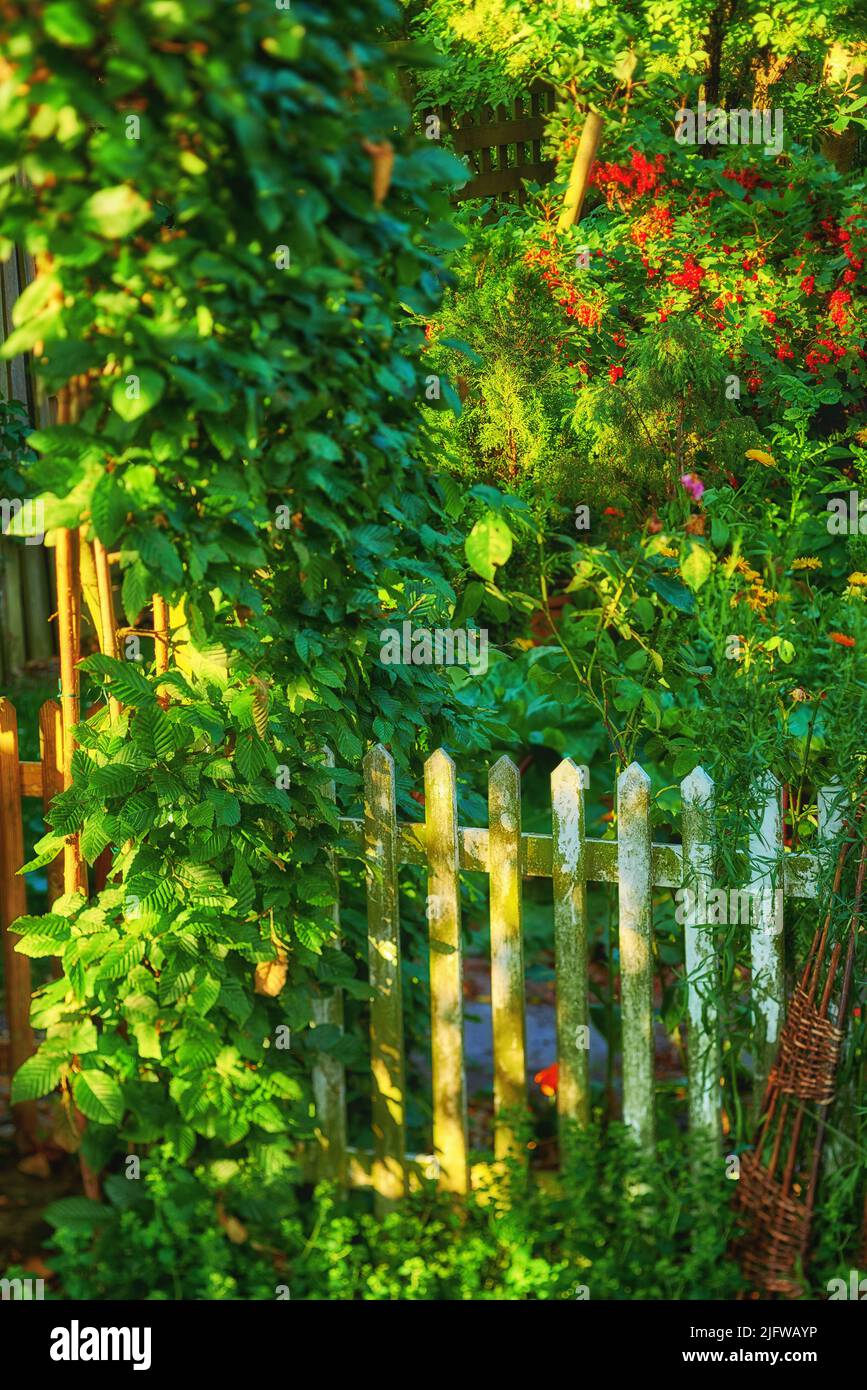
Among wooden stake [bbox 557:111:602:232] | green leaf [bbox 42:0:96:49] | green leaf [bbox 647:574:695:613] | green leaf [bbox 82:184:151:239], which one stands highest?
wooden stake [bbox 557:111:602:232]

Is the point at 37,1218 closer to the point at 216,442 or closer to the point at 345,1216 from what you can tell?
the point at 345,1216

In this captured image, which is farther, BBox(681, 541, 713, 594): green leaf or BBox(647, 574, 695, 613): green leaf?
BBox(647, 574, 695, 613): green leaf

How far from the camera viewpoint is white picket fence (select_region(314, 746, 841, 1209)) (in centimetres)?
292

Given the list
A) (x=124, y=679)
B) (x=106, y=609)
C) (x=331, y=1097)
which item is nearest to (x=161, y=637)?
(x=106, y=609)

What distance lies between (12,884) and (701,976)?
5.83 ft

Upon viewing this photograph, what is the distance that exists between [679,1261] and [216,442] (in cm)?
192

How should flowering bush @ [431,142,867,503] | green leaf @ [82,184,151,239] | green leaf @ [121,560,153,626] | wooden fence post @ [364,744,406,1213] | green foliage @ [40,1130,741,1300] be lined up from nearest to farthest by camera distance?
green leaf @ [82,184,151,239], green leaf @ [121,560,153,626], green foliage @ [40,1130,741,1300], wooden fence post @ [364,744,406,1213], flowering bush @ [431,142,867,503]

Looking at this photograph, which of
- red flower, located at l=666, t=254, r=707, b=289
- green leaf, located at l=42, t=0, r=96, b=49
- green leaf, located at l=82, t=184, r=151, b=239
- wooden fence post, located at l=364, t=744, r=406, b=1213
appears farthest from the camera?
red flower, located at l=666, t=254, r=707, b=289

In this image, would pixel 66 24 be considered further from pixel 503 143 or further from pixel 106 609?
pixel 503 143

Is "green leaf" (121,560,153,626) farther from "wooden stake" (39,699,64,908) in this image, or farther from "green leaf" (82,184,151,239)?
"wooden stake" (39,699,64,908)

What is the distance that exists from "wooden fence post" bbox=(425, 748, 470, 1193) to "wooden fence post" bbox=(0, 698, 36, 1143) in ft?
3.78

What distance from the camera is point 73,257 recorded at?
2236 mm

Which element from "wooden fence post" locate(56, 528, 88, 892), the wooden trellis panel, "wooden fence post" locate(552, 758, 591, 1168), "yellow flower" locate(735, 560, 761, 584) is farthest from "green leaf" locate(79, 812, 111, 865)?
the wooden trellis panel
